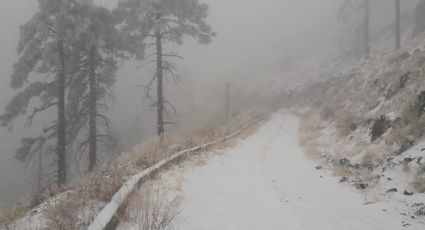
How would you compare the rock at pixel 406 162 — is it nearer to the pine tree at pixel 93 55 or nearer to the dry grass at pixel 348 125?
the dry grass at pixel 348 125

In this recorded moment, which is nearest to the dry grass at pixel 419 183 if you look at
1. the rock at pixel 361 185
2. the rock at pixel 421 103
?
the rock at pixel 361 185

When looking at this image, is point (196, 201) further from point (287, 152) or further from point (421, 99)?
point (287, 152)

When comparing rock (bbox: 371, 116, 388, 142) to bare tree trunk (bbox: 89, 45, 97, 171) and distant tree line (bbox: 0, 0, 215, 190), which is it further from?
bare tree trunk (bbox: 89, 45, 97, 171)

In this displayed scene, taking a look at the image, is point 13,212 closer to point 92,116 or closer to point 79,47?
point 92,116

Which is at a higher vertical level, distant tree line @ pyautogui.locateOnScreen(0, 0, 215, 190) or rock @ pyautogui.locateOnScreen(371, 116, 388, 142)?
distant tree line @ pyautogui.locateOnScreen(0, 0, 215, 190)

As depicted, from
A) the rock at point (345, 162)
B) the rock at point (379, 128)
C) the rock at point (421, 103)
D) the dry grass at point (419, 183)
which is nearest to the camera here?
the dry grass at point (419, 183)

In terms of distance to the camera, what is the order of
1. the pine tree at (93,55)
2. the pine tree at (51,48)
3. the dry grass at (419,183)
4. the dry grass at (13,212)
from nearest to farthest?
the dry grass at (13,212) → the dry grass at (419,183) → the pine tree at (51,48) → the pine tree at (93,55)

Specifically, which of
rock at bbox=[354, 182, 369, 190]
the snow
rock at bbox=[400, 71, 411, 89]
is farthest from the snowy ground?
rock at bbox=[400, 71, 411, 89]

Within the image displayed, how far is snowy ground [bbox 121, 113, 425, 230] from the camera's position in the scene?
17.7ft

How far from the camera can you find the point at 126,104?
111 m

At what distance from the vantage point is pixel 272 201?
6688mm

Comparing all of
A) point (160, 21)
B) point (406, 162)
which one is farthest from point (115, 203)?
point (160, 21)

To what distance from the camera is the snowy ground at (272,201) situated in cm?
541

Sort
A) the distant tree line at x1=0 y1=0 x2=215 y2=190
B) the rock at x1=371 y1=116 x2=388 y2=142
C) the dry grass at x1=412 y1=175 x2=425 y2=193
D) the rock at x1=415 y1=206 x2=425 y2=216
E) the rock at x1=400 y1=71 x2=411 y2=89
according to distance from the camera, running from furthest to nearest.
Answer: the distant tree line at x1=0 y1=0 x2=215 y2=190 → the rock at x1=400 y1=71 x2=411 y2=89 → the rock at x1=371 y1=116 x2=388 y2=142 → the dry grass at x1=412 y1=175 x2=425 y2=193 → the rock at x1=415 y1=206 x2=425 y2=216
